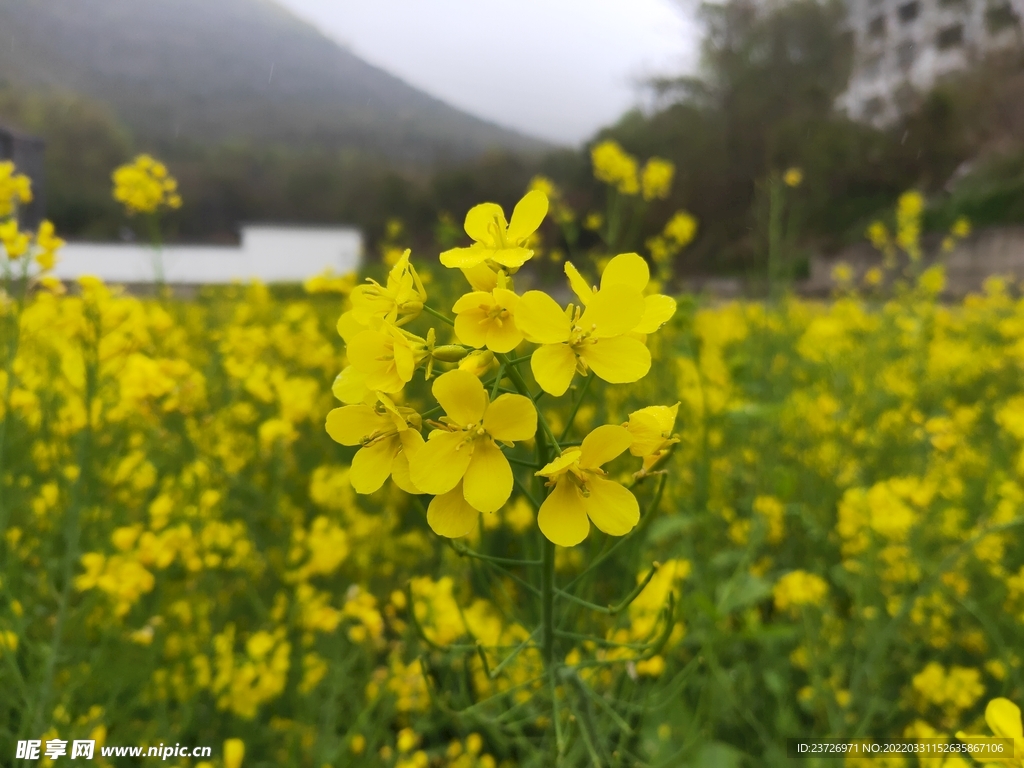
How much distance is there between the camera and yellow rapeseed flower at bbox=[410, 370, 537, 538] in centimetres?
43

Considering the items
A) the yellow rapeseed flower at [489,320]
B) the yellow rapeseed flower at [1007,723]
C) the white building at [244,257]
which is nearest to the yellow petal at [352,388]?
the yellow rapeseed flower at [489,320]

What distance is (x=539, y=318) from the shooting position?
1.43 feet

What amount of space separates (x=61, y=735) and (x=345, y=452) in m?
1.24

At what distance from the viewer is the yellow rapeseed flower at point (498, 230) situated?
0.49 metres

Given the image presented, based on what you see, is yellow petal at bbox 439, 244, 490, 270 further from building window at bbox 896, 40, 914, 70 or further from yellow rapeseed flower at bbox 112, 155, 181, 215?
building window at bbox 896, 40, 914, 70

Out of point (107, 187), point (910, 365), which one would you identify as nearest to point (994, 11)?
point (910, 365)

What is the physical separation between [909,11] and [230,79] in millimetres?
7447

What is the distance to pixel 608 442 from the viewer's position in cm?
44

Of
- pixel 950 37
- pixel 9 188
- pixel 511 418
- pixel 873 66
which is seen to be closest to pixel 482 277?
pixel 511 418

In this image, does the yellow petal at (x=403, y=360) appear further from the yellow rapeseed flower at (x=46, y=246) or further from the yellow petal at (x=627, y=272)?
the yellow rapeseed flower at (x=46, y=246)

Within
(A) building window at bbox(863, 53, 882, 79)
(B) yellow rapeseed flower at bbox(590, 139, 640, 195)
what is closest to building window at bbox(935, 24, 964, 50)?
(A) building window at bbox(863, 53, 882, 79)

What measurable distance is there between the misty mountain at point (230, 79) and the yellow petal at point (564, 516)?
3.32 m

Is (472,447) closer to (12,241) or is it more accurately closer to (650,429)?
(650,429)

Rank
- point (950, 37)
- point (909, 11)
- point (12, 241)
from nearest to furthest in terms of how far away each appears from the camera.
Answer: point (12, 241)
point (950, 37)
point (909, 11)
